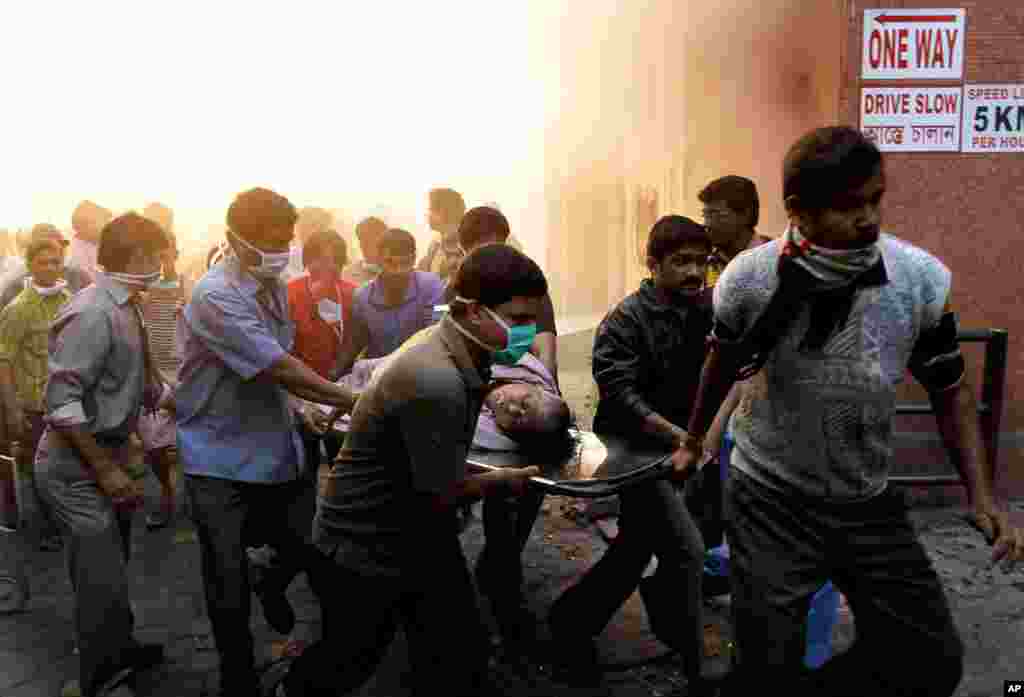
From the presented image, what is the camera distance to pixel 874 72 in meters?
6.70

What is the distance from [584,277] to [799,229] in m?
14.9

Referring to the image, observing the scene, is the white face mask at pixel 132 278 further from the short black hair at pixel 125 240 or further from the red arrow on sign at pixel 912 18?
the red arrow on sign at pixel 912 18

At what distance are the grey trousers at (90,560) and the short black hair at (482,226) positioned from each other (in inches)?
89.4

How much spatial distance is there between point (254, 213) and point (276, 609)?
1.74 m

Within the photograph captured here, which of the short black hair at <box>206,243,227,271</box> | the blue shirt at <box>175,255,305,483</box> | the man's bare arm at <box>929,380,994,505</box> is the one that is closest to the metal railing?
the man's bare arm at <box>929,380,994,505</box>

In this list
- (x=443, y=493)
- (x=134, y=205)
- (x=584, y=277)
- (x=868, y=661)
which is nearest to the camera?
(x=868, y=661)

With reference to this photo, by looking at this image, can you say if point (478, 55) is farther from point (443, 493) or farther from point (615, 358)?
point (443, 493)

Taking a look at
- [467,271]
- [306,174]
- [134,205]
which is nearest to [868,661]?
[467,271]

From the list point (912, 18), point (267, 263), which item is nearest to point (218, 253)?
point (267, 263)

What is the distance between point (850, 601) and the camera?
2.92 meters

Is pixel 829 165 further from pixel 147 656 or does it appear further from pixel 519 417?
pixel 147 656

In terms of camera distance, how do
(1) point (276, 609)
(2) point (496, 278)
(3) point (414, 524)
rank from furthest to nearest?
(1) point (276, 609)
(3) point (414, 524)
(2) point (496, 278)

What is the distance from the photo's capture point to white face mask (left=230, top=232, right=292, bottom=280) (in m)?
4.00

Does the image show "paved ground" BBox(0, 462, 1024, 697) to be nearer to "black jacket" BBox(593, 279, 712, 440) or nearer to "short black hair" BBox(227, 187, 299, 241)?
"black jacket" BBox(593, 279, 712, 440)
